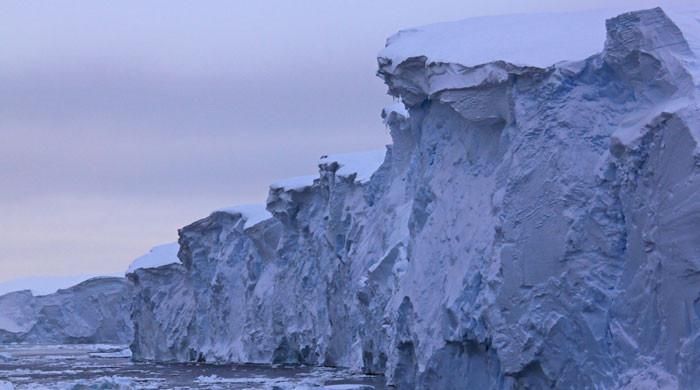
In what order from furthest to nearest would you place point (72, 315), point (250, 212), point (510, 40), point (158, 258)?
1. point (72, 315)
2. point (158, 258)
3. point (250, 212)
4. point (510, 40)

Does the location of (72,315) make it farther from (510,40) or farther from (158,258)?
(510,40)

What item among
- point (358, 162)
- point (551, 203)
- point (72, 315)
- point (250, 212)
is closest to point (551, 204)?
point (551, 203)

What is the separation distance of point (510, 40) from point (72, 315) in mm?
56220

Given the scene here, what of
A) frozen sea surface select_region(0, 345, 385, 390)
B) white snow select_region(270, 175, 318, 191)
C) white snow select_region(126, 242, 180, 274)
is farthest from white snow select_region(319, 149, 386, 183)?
white snow select_region(126, 242, 180, 274)

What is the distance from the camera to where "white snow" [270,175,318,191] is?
34531 millimetres

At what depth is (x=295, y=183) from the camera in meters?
35.1

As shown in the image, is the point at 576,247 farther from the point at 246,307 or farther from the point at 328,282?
the point at 246,307

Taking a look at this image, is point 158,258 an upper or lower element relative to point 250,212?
lower

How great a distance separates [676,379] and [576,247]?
233cm

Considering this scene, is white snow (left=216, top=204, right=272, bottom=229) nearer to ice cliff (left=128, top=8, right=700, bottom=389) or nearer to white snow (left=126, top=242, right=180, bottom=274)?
white snow (left=126, top=242, right=180, bottom=274)

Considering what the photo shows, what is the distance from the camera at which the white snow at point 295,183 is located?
34531mm

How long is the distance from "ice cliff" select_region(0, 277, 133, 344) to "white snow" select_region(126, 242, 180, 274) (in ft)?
56.0

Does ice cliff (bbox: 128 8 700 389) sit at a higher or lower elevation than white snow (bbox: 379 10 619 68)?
lower

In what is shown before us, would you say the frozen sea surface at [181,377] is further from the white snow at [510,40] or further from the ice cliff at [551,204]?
the white snow at [510,40]
